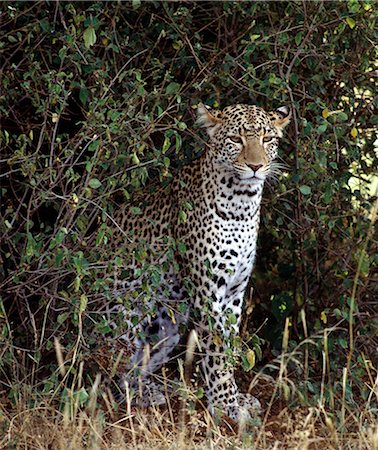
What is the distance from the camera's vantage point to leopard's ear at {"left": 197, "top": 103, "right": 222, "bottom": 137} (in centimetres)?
651

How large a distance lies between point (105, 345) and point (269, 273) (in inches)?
75.6

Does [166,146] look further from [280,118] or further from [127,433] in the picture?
[127,433]

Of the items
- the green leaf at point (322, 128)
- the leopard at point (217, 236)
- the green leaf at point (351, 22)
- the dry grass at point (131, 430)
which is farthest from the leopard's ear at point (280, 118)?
the dry grass at point (131, 430)

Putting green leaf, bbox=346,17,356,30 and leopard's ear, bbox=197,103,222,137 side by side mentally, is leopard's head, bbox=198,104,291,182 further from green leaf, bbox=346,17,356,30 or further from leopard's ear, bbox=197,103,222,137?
green leaf, bbox=346,17,356,30

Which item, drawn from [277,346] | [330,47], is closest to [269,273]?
[277,346]

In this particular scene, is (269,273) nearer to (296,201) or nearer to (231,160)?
(296,201)

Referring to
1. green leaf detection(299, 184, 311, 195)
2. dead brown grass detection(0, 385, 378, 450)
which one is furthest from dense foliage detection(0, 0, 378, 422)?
dead brown grass detection(0, 385, 378, 450)

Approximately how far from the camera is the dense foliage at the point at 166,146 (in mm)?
5875

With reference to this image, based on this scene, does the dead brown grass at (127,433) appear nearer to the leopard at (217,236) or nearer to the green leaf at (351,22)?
the leopard at (217,236)

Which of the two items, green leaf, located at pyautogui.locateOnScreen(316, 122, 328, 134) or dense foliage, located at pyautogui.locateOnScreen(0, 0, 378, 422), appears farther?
green leaf, located at pyautogui.locateOnScreen(316, 122, 328, 134)

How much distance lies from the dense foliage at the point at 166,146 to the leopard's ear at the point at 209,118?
0.18 meters

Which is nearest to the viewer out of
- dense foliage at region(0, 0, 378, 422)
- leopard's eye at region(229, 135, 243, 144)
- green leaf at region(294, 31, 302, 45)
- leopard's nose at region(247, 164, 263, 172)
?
dense foliage at region(0, 0, 378, 422)

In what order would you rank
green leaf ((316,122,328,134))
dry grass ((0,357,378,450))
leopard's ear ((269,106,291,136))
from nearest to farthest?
dry grass ((0,357,378,450))
green leaf ((316,122,328,134))
leopard's ear ((269,106,291,136))

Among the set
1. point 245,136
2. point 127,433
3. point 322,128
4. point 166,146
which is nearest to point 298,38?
point 322,128
